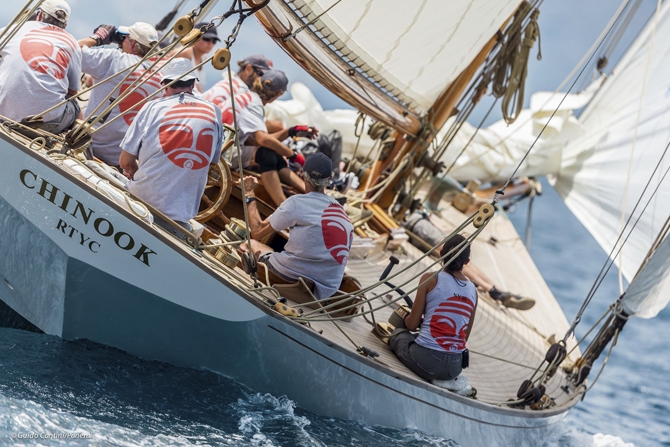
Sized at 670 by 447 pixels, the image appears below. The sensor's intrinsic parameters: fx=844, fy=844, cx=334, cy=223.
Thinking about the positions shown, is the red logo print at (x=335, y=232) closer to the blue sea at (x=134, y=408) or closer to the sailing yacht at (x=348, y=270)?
the sailing yacht at (x=348, y=270)

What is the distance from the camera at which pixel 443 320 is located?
4344mm

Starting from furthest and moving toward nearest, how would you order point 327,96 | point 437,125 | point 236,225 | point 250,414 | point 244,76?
1. point 327,96
2. point 437,125
3. point 244,76
4. point 236,225
5. point 250,414

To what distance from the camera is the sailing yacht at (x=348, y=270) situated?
3.84 metres

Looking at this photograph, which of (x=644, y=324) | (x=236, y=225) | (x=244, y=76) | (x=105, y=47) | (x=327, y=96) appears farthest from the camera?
(x=327, y=96)

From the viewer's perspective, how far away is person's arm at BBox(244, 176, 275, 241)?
179 inches

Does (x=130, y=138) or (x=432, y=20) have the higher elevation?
(x=432, y=20)

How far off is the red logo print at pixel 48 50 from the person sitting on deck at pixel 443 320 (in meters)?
2.26

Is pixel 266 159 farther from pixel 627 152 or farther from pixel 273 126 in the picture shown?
pixel 627 152

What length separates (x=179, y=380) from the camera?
410 cm

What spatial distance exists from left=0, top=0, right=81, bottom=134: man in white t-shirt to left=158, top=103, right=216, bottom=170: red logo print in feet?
2.82

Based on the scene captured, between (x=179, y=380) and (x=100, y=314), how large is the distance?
50cm

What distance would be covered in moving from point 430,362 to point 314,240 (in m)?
0.90

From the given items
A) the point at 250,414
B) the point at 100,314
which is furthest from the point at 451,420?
the point at 100,314

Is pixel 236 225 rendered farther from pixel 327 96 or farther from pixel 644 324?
pixel 327 96
